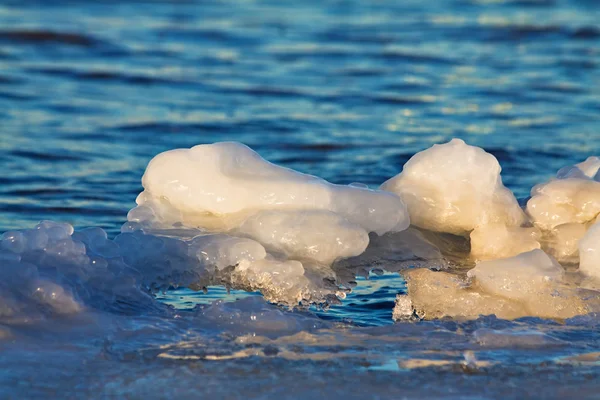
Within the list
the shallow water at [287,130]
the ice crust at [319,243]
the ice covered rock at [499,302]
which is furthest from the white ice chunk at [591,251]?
the shallow water at [287,130]

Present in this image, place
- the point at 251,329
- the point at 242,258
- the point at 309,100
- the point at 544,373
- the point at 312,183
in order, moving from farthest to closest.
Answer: the point at 309,100
the point at 312,183
the point at 242,258
the point at 251,329
the point at 544,373

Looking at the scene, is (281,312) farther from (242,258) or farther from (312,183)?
(312,183)

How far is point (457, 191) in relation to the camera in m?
3.43

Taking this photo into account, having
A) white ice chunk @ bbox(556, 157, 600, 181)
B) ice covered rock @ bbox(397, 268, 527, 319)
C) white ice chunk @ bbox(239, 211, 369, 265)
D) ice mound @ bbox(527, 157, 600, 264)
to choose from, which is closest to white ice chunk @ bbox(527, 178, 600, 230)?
ice mound @ bbox(527, 157, 600, 264)

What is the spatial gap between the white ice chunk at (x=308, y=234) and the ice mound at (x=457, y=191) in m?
0.36

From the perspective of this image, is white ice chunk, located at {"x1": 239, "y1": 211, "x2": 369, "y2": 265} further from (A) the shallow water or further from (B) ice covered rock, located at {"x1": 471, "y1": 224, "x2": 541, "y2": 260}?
(B) ice covered rock, located at {"x1": 471, "y1": 224, "x2": 541, "y2": 260}

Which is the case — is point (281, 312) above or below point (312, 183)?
below

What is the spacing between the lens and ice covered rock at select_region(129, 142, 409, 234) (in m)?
3.25

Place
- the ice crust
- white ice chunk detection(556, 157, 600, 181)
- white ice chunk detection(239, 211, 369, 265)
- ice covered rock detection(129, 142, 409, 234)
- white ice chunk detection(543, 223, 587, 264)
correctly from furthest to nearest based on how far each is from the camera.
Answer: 1. white ice chunk detection(556, 157, 600, 181)
2. white ice chunk detection(543, 223, 587, 264)
3. ice covered rock detection(129, 142, 409, 234)
4. white ice chunk detection(239, 211, 369, 265)
5. the ice crust

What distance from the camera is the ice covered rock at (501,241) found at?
3.33 metres

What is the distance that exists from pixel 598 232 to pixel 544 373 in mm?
750

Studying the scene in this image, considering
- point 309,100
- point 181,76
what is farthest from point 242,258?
point 181,76

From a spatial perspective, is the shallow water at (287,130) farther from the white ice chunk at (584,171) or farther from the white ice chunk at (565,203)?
the white ice chunk at (584,171)

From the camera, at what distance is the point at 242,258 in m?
3.09
